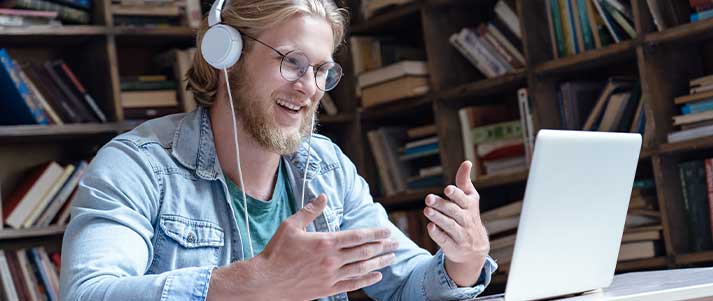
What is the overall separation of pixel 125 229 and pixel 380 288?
55 cm

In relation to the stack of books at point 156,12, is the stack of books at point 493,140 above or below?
below

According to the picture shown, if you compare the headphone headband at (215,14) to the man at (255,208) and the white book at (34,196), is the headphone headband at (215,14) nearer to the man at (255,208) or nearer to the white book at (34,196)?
the man at (255,208)

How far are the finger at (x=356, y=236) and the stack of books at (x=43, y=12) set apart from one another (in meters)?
2.21

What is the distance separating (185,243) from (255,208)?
21 centimetres

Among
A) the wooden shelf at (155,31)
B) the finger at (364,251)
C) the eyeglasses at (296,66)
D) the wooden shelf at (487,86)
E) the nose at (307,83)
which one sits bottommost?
the wooden shelf at (487,86)

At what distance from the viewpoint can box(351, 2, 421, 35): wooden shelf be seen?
330 cm

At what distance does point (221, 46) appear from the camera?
173 centimetres

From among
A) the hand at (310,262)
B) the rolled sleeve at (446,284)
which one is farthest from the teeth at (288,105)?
the hand at (310,262)

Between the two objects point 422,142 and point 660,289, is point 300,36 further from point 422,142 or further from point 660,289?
Result: point 422,142

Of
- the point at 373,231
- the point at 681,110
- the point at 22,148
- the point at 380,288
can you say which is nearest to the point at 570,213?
the point at 373,231

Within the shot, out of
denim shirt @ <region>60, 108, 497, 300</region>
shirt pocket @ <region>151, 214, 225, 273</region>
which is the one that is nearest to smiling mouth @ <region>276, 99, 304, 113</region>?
denim shirt @ <region>60, 108, 497, 300</region>

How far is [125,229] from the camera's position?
1459 mm

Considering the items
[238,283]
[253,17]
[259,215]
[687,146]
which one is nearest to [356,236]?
[238,283]

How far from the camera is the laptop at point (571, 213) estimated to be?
1253mm
